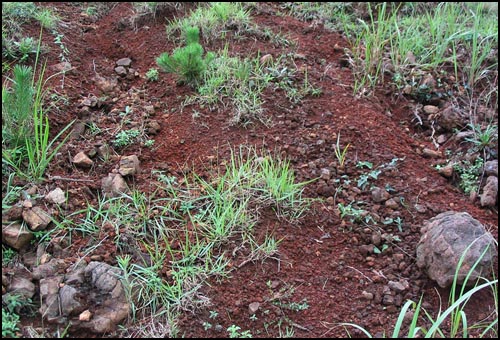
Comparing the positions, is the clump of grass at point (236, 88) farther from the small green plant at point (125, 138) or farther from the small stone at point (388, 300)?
the small stone at point (388, 300)

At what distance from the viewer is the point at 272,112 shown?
3.04 meters

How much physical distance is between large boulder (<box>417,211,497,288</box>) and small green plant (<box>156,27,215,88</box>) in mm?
1566

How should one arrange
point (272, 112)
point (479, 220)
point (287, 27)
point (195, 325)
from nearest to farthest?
point (195, 325) < point (479, 220) < point (272, 112) < point (287, 27)

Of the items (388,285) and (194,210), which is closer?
(388,285)

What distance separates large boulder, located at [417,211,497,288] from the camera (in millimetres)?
2146

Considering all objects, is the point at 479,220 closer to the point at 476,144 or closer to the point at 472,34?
the point at 476,144

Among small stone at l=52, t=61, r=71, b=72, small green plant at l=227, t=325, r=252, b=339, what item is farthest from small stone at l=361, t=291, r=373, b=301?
small stone at l=52, t=61, r=71, b=72

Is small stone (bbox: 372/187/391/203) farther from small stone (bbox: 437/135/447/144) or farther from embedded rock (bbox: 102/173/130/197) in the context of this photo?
embedded rock (bbox: 102/173/130/197)

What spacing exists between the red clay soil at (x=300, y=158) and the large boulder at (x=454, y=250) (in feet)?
0.29

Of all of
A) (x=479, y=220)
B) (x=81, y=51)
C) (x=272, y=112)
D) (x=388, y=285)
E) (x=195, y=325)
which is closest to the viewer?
(x=195, y=325)

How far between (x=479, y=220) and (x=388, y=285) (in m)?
0.59

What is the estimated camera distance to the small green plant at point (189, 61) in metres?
2.98

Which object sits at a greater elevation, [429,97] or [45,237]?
[429,97]

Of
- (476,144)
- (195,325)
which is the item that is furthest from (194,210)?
(476,144)
